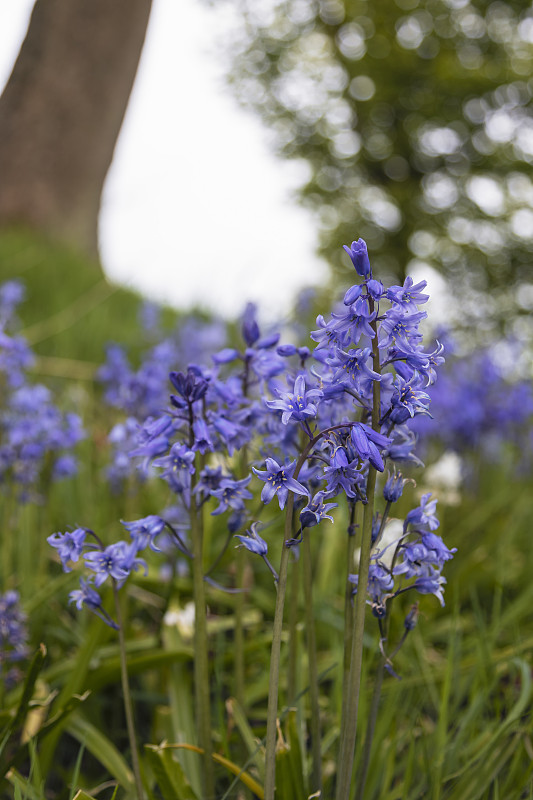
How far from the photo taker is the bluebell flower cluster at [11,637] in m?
2.16

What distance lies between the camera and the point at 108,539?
10.0 ft

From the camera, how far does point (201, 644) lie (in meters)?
1.67

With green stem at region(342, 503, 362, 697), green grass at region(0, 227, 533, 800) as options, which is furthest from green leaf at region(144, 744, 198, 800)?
green stem at region(342, 503, 362, 697)

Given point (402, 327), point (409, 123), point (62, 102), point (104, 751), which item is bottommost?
point (409, 123)

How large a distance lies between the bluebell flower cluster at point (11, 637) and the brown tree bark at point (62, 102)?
26.9 feet

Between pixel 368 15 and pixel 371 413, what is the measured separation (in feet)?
78.7

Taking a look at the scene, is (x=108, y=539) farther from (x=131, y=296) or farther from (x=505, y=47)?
(x=505, y=47)

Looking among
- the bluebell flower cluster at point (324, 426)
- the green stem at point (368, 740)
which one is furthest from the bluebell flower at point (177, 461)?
the green stem at point (368, 740)

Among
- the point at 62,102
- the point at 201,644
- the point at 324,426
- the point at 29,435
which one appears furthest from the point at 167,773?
the point at 62,102

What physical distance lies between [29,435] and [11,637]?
90cm

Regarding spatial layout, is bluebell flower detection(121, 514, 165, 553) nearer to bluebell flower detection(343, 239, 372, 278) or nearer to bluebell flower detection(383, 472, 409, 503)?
bluebell flower detection(383, 472, 409, 503)

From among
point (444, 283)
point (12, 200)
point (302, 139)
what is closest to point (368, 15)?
point (302, 139)

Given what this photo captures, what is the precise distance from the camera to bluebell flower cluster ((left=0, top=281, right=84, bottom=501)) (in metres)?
2.88

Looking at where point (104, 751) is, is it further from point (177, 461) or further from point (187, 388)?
point (187, 388)
